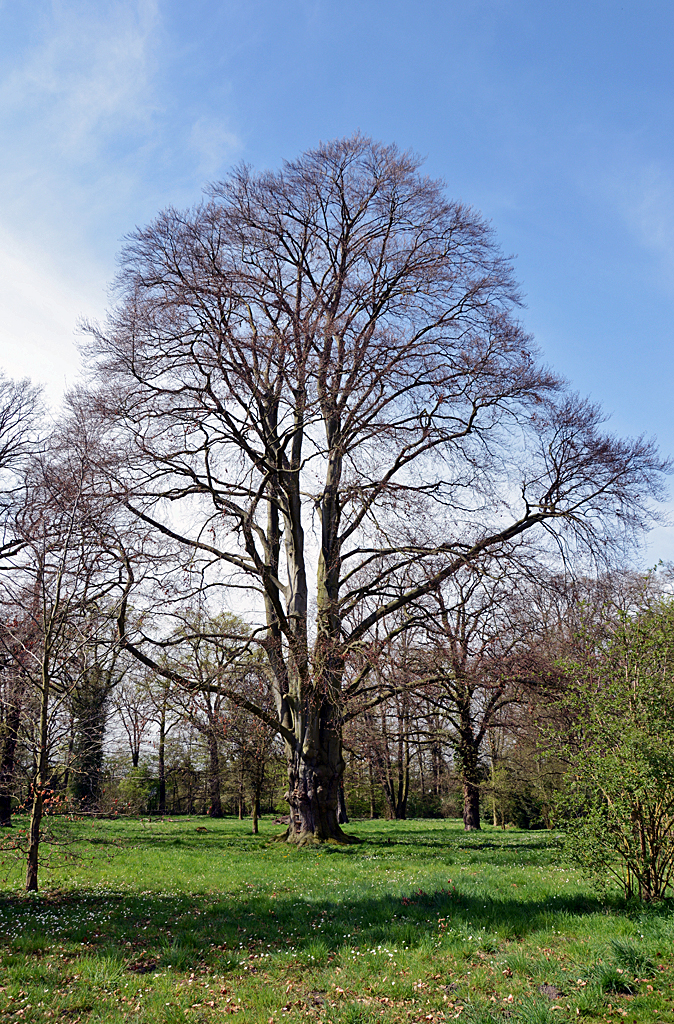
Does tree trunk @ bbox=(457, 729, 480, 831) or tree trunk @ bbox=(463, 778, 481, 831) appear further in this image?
tree trunk @ bbox=(463, 778, 481, 831)

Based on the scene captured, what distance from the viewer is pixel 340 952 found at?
19.6ft

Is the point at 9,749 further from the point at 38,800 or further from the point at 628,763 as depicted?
the point at 628,763

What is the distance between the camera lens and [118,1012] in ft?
16.1

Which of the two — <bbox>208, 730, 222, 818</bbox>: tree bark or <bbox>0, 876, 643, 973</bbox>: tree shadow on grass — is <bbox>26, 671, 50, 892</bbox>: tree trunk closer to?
<bbox>0, 876, 643, 973</bbox>: tree shadow on grass

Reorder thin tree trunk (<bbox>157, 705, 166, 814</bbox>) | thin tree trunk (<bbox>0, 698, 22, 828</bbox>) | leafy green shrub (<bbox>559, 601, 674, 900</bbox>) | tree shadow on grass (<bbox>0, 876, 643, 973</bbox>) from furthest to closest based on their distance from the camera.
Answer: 1. thin tree trunk (<bbox>157, 705, 166, 814</bbox>)
2. thin tree trunk (<bbox>0, 698, 22, 828</bbox>)
3. leafy green shrub (<bbox>559, 601, 674, 900</bbox>)
4. tree shadow on grass (<bbox>0, 876, 643, 973</bbox>)

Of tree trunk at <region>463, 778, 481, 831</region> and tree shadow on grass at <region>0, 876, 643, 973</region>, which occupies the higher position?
tree shadow on grass at <region>0, 876, 643, 973</region>

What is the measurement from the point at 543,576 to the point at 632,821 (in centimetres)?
697

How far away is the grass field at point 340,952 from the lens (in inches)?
191

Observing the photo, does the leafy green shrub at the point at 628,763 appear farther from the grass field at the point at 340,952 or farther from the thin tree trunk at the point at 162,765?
the thin tree trunk at the point at 162,765

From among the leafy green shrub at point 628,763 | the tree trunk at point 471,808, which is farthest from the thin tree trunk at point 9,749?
the tree trunk at point 471,808

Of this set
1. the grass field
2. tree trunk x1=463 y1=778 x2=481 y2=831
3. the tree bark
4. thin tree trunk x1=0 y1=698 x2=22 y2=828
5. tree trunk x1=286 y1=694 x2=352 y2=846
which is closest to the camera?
the grass field

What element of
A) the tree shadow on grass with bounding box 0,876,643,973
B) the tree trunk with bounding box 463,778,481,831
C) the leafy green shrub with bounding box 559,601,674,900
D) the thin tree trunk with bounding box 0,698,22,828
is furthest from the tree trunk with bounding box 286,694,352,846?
the leafy green shrub with bounding box 559,601,674,900

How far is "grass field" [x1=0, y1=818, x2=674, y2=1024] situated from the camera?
4863mm

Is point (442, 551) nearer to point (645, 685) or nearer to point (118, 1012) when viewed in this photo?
point (645, 685)
